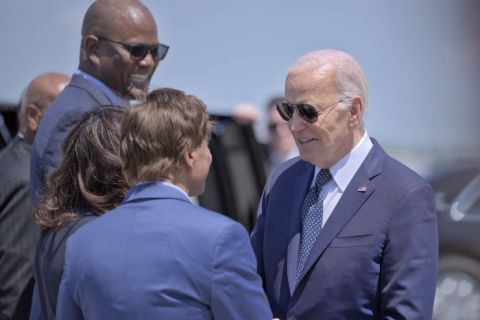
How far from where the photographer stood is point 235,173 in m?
4.59

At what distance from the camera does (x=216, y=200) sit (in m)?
4.57

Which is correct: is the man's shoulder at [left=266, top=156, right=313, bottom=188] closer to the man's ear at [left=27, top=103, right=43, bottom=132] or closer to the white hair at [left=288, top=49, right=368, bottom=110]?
the white hair at [left=288, top=49, right=368, bottom=110]

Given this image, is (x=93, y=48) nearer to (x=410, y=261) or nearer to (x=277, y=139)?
(x=410, y=261)

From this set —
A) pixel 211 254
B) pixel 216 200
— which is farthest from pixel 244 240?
pixel 216 200

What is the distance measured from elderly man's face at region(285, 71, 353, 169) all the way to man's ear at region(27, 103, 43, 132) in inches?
55.3

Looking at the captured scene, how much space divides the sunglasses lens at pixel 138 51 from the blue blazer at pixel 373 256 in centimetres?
99

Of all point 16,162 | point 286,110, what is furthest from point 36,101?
point 286,110

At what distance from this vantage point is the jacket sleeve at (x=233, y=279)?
5.89 feet

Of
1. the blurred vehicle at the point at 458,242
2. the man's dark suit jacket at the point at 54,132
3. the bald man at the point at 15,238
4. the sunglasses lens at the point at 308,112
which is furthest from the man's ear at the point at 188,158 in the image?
the blurred vehicle at the point at 458,242

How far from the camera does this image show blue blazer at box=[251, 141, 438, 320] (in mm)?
2217

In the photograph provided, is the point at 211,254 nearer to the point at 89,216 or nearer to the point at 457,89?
the point at 89,216

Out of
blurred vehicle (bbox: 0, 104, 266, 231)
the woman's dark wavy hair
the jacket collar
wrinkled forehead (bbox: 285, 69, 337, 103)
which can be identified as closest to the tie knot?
wrinkled forehead (bbox: 285, 69, 337, 103)

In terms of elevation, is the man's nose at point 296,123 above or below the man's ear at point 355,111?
below

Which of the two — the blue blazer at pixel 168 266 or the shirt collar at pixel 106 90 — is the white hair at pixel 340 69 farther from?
the shirt collar at pixel 106 90
